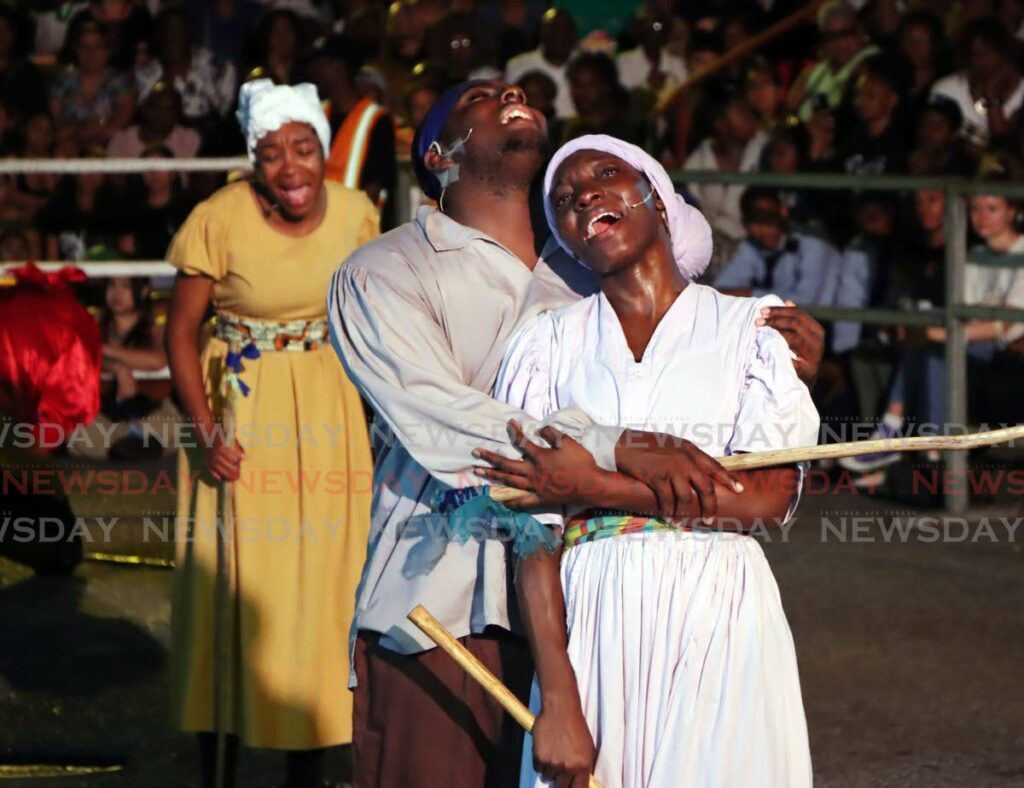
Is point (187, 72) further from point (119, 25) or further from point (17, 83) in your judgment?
point (17, 83)

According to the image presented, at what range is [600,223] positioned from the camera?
3943mm

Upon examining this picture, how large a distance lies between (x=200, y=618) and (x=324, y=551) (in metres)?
0.40

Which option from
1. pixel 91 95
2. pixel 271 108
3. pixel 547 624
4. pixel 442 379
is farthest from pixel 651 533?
pixel 91 95

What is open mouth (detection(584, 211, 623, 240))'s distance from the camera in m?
3.94

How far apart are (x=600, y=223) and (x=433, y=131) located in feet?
2.34

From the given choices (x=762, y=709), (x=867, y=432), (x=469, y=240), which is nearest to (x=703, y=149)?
(x=867, y=432)

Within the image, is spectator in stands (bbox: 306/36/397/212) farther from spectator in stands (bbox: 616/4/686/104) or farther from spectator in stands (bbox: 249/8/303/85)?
spectator in stands (bbox: 616/4/686/104)

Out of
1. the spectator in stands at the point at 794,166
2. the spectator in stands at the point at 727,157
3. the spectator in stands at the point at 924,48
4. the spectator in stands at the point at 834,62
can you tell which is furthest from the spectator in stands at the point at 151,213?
the spectator in stands at the point at 924,48

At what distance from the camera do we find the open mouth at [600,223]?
394 centimetres

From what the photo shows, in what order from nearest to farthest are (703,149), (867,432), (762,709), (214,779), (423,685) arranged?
1. (762,709)
2. (423,685)
3. (214,779)
4. (867,432)
5. (703,149)

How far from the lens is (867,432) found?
9539 mm

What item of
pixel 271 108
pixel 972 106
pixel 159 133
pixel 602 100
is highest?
pixel 602 100

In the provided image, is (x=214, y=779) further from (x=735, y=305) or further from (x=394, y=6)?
(x=394, y=6)

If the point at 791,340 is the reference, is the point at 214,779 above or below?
below
